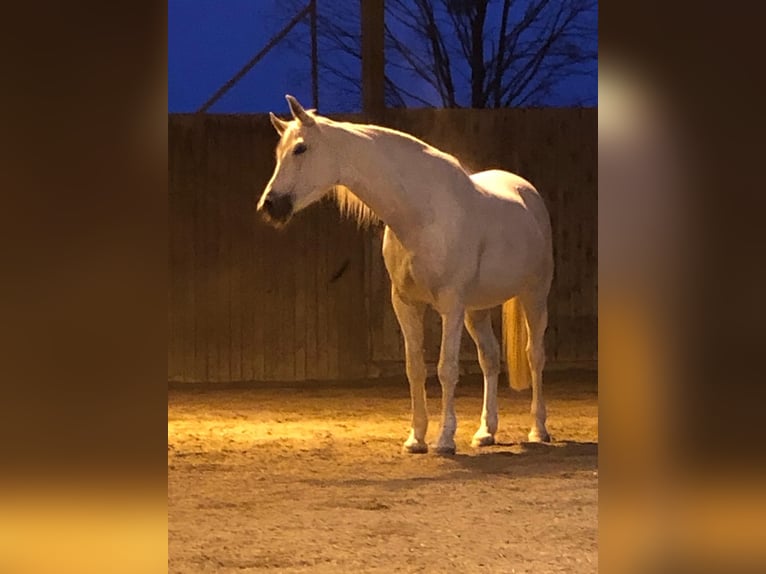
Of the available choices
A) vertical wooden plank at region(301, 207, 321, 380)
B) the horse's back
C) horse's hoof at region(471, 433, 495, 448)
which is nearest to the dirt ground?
horse's hoof at region(471, 433, 495, 448)

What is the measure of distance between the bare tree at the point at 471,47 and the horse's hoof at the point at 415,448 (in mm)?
7460

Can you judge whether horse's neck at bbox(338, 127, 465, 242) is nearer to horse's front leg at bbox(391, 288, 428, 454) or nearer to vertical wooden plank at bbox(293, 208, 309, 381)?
horse's front leg at bbox(391, 288, 428, 454)

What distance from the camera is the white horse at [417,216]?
4422 mm

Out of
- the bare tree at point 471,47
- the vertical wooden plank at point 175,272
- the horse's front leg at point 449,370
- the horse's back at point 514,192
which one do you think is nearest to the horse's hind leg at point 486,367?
the horse's front leg at point 449,370

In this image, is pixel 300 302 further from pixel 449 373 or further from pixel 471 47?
pixel 471 47

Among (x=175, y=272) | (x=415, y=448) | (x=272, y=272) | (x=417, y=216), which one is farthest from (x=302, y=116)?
(x=175, y=272)

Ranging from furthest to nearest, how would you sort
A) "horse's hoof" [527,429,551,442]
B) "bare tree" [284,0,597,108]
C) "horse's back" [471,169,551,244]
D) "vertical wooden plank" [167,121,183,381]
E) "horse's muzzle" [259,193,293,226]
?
1. "bare tree" [284,0,597,108]
2. "vertical wooden plank" [167,121,183,381]
3. "horse's back" [471,169,551,244]
4. "horse's hoof" [527,429,551,442]
5. "horse's muzzle" [259,193,293,226]

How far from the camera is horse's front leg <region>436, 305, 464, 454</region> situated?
4488 millimetres

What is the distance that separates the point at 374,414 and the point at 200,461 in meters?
1.83

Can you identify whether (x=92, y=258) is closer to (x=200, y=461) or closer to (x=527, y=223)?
(x=200, y=461)

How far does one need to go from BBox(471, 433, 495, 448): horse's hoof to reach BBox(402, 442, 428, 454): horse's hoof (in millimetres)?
325

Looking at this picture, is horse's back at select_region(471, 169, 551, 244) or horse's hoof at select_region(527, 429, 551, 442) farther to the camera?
horse's back at select_region(471, 169, 551, 244)

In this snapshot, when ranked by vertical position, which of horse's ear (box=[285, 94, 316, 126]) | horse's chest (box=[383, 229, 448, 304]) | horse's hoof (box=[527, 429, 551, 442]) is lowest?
horse's hoof (box=[527, 429, 551, 442])

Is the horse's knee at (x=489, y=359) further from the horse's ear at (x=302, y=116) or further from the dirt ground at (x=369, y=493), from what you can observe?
the horse's ear at (x=302, y=116)
